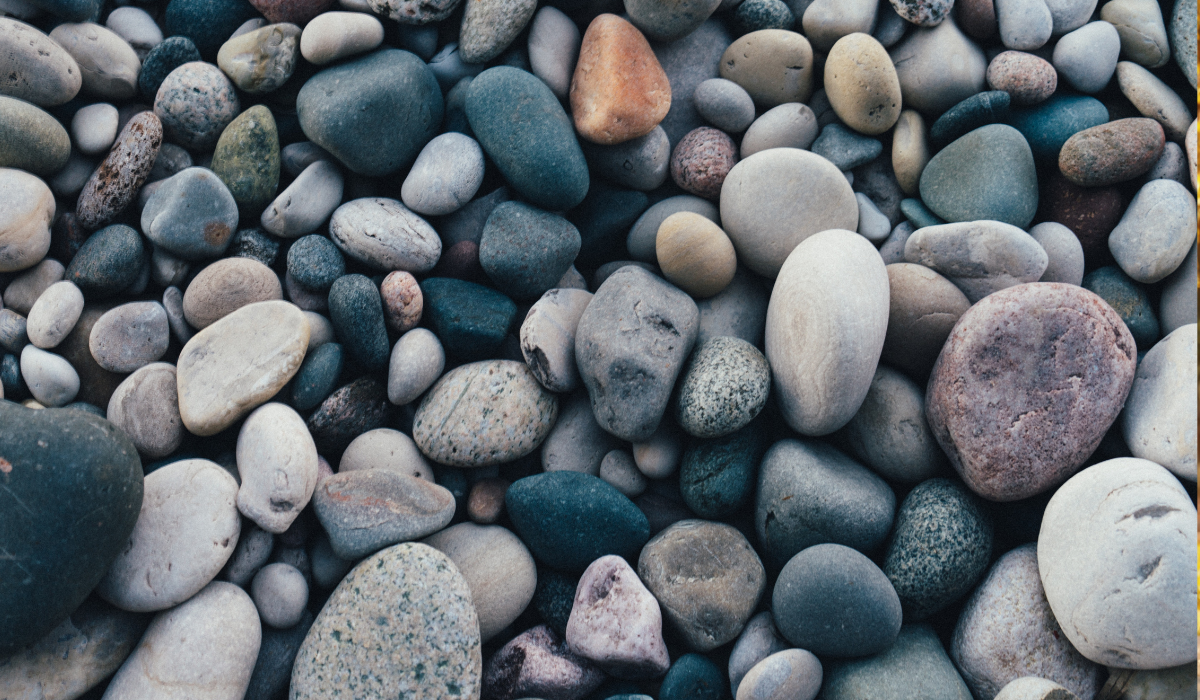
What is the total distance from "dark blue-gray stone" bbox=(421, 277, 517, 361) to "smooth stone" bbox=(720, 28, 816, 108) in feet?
3.73

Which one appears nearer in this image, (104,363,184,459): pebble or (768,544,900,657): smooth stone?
(768,544,900,657): smooth stone

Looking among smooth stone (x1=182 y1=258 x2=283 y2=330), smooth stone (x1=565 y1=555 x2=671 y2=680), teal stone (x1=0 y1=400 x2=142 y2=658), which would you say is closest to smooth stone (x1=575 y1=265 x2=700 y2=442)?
smooth stone (x1=565 y1=555 x2=671 y2=680)

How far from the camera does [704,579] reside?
1.97 meters

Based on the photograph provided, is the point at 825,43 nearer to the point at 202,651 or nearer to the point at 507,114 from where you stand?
the point at 507,114

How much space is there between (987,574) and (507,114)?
6.43 feet

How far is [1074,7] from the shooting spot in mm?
2352

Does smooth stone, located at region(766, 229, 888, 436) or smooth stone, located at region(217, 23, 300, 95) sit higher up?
smooth stone, located at region(217, 23, 300, 95)

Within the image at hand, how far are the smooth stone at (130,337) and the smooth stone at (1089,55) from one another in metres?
2.99

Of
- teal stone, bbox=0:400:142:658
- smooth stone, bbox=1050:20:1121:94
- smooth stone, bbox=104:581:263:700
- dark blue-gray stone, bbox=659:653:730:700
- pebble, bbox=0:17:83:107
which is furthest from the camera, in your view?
smooth stone, bbox=1050:20:1121:94

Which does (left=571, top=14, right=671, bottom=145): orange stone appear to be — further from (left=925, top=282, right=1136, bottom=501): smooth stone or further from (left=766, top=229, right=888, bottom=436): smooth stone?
(left=925, top=282, right=1136, bottom=501): smooth stone

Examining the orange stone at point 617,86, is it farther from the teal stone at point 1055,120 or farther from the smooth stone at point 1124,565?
the smooth stone at point 1124,565

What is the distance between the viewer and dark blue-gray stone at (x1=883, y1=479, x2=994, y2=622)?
1.91 metres

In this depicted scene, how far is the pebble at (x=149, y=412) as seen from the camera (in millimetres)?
1972

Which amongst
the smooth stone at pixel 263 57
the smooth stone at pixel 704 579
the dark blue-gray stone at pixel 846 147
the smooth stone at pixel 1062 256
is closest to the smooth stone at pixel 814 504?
the smooth stone at pixel 704 579
